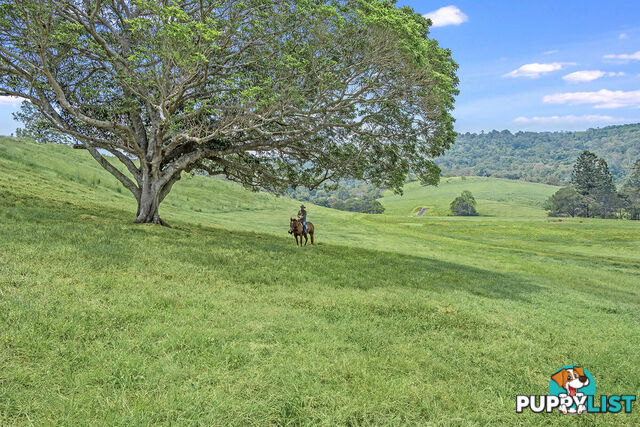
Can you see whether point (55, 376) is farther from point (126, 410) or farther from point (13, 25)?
point (13, 25)

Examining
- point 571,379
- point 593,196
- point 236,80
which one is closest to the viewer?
point 571,379

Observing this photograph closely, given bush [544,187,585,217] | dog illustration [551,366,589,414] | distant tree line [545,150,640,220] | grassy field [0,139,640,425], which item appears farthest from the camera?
bush [544,187,585,217]

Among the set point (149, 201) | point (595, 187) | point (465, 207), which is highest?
point (595, 187)

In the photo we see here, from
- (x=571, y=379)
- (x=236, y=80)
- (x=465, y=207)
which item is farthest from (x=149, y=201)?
(x=465, y=207)

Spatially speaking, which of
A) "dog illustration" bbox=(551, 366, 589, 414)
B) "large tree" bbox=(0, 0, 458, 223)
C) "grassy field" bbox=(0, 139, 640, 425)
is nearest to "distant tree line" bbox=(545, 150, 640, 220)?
"large tree" bbox=(0, 0, 458, 223)

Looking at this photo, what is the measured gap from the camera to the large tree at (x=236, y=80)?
54.7 ft

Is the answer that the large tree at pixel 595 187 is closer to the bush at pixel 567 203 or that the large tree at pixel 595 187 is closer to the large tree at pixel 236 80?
the bush at pixel 567 203

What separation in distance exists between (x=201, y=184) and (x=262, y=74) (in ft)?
220

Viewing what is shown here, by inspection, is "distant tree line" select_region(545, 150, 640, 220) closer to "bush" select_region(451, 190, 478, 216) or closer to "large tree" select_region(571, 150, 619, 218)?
"large tree" select_region(571, 150, 619, 218)

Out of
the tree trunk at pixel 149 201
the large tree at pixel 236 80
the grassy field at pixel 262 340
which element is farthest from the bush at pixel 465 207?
the tree trunk at pixel 149 201

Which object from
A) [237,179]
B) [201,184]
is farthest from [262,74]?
[201,184]

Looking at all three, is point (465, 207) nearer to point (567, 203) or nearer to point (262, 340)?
point (567, 203)

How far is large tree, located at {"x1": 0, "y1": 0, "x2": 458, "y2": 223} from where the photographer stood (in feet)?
54.7

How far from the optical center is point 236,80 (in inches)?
753
